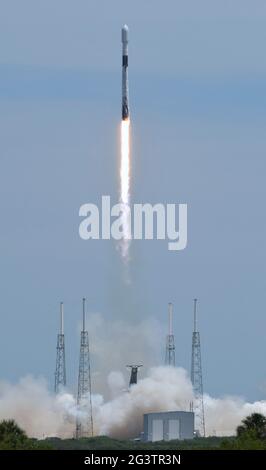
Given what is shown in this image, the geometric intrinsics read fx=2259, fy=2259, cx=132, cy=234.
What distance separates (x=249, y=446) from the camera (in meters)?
199
